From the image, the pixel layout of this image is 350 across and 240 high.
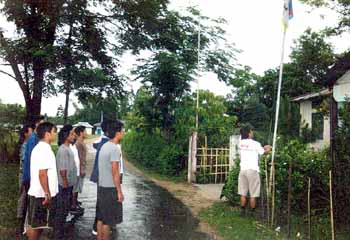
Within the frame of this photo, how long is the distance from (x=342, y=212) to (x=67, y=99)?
9613 mm

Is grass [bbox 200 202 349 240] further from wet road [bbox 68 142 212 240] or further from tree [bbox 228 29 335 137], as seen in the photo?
tree [bbox 228 29 335 137]

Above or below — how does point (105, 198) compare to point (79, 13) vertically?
below

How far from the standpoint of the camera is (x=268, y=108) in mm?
32906

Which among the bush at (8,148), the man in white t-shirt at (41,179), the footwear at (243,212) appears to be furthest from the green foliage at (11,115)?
the man in white t-shirt at (41,179)

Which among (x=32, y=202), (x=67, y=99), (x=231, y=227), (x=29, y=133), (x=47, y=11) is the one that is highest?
(x=47, y=11)

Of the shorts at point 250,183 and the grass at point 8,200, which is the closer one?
the grass at point 8,200

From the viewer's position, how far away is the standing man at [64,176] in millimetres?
6684

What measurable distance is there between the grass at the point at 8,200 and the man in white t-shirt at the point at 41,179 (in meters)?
0.99

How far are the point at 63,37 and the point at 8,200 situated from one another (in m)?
5.16

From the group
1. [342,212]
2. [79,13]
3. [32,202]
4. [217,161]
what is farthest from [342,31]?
[32,202]

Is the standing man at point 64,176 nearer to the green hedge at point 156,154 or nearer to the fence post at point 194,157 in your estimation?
the fence post at point 194,157

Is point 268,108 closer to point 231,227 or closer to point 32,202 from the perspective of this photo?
point 231,227

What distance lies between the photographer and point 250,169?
8.80 metres

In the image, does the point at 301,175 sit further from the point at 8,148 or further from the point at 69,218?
the point at 8,148
